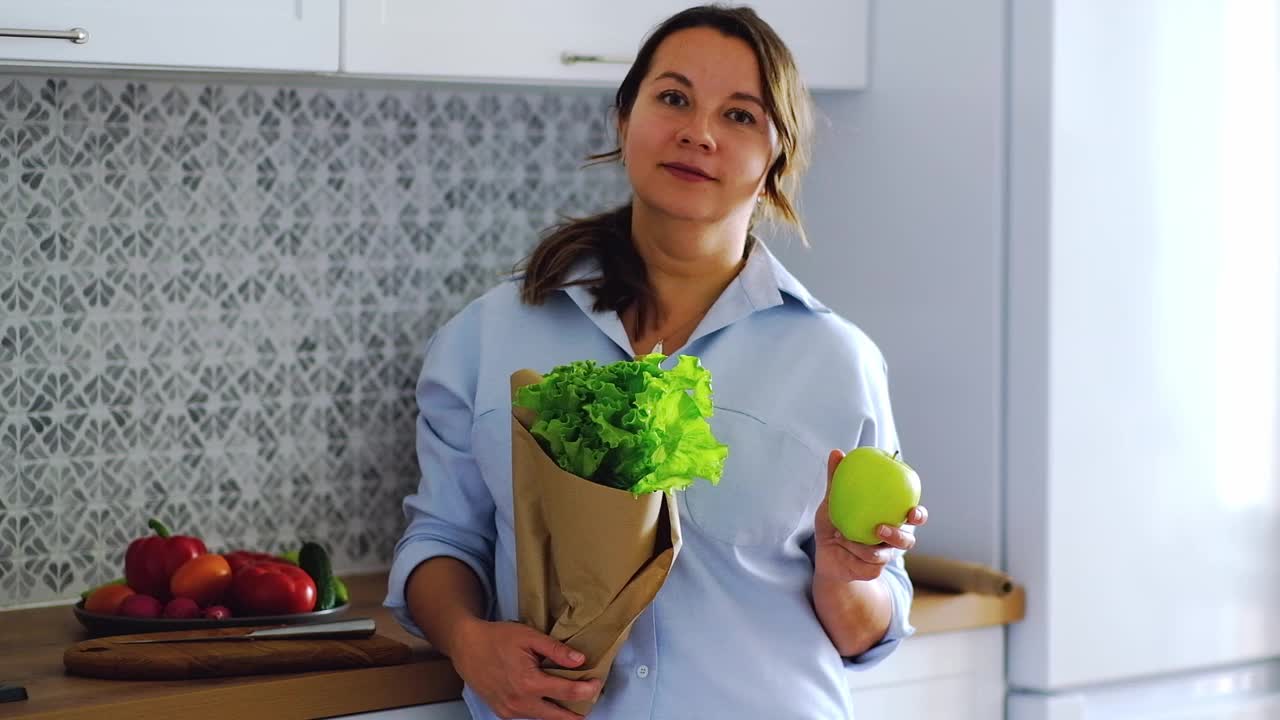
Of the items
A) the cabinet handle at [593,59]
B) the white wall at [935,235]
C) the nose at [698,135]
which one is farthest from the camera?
the white wall at [935,235]

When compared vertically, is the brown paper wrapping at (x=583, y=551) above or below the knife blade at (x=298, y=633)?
above

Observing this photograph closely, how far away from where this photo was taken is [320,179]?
7.05 ft

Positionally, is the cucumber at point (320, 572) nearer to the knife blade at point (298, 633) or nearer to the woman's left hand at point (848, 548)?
the knife blade at point (298, 633)

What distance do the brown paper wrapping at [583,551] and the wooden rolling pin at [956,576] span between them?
753 mm

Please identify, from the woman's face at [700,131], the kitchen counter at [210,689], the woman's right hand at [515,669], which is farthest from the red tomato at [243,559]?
the woman's face at [700,131]

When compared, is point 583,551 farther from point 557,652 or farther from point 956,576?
point 956,576

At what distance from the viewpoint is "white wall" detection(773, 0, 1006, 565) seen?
6.79ft

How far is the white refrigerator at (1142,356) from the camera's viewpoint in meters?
2.02

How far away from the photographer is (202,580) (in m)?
1.78

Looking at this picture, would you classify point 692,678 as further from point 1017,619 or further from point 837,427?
point 1017,619

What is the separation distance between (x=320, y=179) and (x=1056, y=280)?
97cm

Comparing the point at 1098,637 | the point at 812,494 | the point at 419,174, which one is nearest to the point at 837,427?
the point at 812,494

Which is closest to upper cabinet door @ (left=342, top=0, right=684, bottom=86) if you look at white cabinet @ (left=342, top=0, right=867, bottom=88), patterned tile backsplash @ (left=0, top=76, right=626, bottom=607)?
white cabinet @ (left=342, top=0, right=867, bottom=88)

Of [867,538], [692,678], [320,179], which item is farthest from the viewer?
[320,179]
